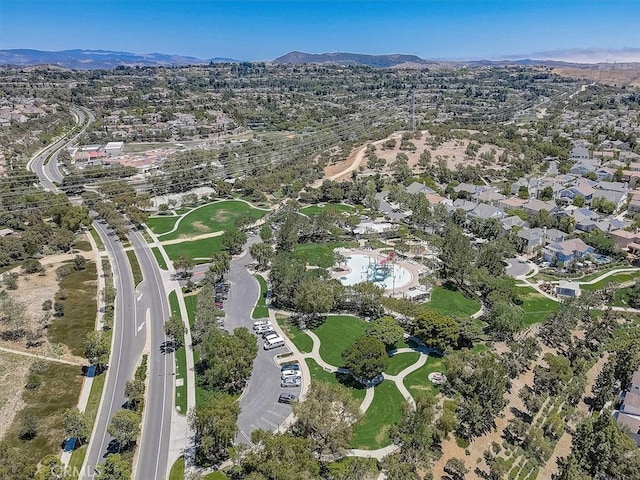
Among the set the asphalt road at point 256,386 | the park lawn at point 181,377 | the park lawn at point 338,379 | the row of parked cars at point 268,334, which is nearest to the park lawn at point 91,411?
the park lawn at point 181,377

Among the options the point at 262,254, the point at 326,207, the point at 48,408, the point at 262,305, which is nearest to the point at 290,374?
the point at 262,305

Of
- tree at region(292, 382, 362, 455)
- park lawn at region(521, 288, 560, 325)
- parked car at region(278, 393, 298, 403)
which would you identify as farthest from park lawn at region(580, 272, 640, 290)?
parked car at region(278, 393, 298, 403)

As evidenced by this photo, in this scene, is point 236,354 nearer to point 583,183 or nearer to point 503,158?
point 583,183

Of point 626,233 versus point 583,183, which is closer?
point 626,233

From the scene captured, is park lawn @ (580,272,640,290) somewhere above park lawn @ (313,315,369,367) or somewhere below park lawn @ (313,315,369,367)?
below

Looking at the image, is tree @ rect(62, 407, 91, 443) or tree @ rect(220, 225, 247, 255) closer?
tree @ rect(62, 407, 91, 443)

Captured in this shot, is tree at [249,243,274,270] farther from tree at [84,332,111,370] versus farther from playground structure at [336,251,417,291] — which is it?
tree at [84,332,111,370]

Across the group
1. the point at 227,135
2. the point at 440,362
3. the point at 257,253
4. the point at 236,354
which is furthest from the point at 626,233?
the point at 227,135
